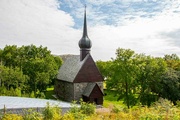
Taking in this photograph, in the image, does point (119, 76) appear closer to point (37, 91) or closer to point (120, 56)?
point (120, 56)

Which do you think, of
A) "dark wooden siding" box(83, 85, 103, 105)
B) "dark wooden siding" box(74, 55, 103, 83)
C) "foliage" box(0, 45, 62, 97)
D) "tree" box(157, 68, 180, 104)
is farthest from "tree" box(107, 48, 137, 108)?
"foliage" box(0, 45, 62, 97)

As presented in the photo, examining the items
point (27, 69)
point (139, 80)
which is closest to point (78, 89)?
point (139, 80)

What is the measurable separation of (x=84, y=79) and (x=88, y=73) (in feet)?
2.98

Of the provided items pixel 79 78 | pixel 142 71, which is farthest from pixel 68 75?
pixel 142 71

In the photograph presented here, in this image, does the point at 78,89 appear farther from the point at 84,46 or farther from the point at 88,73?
the point at 84,46

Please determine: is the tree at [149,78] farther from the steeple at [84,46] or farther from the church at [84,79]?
the steeple at [84,46]

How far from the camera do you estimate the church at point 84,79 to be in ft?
89.2

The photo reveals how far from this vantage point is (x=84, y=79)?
91.4 feet

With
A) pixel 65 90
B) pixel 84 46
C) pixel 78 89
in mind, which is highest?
pixel 84 46

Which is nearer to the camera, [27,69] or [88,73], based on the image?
[88,73]

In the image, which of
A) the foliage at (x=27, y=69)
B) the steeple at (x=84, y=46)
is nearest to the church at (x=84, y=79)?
the steeple at (x=84, y=46)

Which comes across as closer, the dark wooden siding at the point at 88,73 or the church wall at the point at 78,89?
the church wall at the point at 78,89

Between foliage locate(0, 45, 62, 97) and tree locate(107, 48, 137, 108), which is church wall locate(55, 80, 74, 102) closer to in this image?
foliage locate(0, 45, 62, 97)

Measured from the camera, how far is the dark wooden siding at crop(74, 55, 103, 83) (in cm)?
2772
